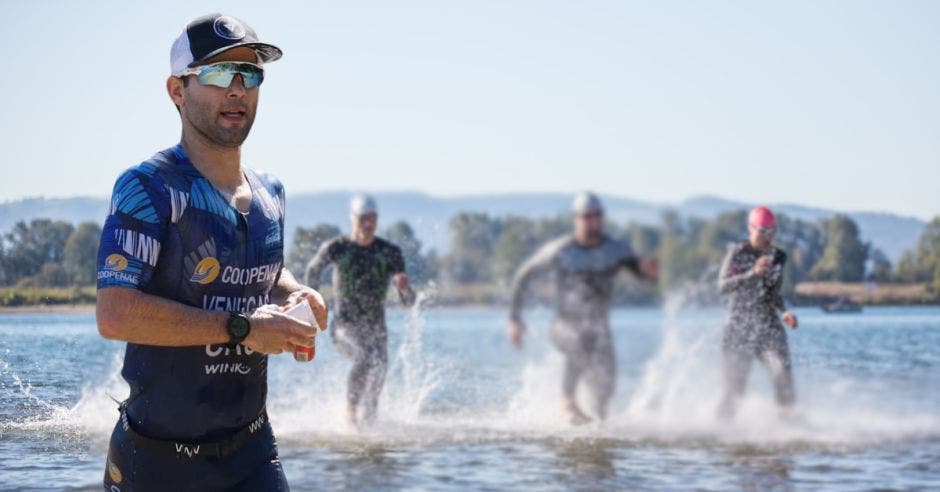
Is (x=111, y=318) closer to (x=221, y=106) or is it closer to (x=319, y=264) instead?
(x=221, y=106)

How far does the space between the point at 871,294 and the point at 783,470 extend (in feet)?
22.7

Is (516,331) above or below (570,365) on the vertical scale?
above

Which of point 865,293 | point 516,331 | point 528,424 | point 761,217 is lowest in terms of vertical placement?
point 528,424

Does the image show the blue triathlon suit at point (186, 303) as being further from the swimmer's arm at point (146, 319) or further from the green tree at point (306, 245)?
the green tree at point (306, 245)

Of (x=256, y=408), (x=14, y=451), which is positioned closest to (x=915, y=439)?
(x=14, y=451)

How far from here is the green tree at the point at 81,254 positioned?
753 cm

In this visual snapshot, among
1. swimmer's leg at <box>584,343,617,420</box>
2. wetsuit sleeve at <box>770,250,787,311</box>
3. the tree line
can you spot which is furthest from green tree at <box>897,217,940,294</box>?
swimmer's leg at <box>584,343,617,420</box>

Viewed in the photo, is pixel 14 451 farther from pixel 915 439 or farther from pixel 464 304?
pixel 915 439

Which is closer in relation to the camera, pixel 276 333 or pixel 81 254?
pixel 276 333

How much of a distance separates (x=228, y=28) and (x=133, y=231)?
61cm

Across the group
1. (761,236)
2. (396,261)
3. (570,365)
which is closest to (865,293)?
(761,236)

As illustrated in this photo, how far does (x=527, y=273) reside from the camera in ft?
28.7

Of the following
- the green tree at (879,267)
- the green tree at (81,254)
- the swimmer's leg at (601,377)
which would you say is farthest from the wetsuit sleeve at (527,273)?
the green tree at (879,267)

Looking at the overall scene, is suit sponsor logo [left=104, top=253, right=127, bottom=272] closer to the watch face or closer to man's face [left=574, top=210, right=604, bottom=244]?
the watch face
